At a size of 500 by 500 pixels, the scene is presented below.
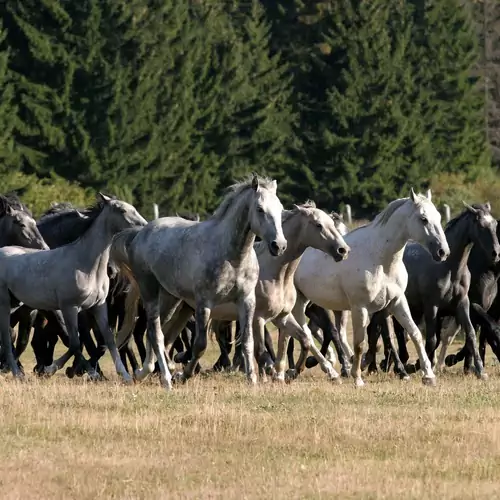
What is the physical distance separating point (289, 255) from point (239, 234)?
43.2 inches

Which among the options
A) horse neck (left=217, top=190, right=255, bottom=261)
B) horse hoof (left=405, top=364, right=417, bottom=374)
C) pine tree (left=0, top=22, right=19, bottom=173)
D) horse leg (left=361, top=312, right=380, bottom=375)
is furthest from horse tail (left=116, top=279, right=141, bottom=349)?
pine tree (left=0, top=22, right=19, bottom=173)

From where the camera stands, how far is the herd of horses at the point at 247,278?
15.9 m

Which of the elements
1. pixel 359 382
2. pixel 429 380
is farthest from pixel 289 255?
pixel 429 380

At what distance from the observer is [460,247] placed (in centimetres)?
1823

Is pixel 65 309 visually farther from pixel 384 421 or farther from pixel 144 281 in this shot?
pixel 384 421

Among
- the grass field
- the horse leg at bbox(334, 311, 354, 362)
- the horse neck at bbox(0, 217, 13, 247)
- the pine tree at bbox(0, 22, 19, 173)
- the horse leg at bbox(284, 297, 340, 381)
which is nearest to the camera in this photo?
the grass field

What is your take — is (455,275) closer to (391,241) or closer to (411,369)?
(411,369)

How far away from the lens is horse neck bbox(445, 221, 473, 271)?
719 inches

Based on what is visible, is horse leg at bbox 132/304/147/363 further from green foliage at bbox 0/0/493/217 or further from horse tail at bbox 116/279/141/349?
green foliage at bbox 0/0/493/217

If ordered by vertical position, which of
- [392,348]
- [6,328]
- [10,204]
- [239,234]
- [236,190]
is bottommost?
[392,348]

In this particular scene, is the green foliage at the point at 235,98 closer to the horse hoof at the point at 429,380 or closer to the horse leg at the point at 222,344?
the horse leg at the point at 222,344

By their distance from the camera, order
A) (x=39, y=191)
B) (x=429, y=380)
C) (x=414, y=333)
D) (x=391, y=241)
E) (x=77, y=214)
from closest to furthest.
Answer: (x=414, y=333) < (x=429, y=380) < (x=391, y=241) < (x=77, y=214) < (x=39, y=191)

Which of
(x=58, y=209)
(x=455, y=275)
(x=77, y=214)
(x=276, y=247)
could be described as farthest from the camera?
(x=58, y=209)

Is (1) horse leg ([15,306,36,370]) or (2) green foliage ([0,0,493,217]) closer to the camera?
(1) horse leg ([15,306,36,370])
